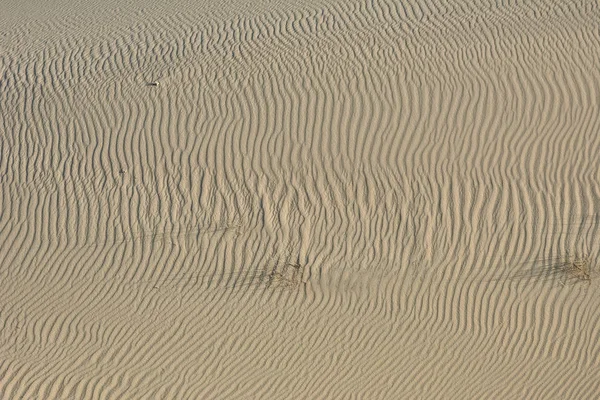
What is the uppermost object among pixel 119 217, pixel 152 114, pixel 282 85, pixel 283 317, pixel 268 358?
pixel 282 85

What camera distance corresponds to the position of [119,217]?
8.88m

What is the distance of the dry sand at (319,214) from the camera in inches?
300

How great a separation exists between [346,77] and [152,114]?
3.52m

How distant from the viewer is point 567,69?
909 centimetres

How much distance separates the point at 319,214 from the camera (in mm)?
8453

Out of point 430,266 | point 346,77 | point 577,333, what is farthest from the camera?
point 346,77

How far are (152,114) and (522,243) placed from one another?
6513 mm

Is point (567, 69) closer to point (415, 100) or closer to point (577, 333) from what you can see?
point (415, 100)

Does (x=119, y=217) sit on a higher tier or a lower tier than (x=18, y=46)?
lower

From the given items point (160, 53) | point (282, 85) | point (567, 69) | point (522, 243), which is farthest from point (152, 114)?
point (567, 69)

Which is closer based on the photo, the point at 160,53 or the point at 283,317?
the point at 283,317

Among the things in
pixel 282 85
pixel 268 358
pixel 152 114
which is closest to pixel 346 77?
pixel 282 85

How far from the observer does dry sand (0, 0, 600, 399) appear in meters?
7.62

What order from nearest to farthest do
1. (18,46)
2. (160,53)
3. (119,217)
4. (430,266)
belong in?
(430,266)
(119,217)
(160,53)
(18,46)
